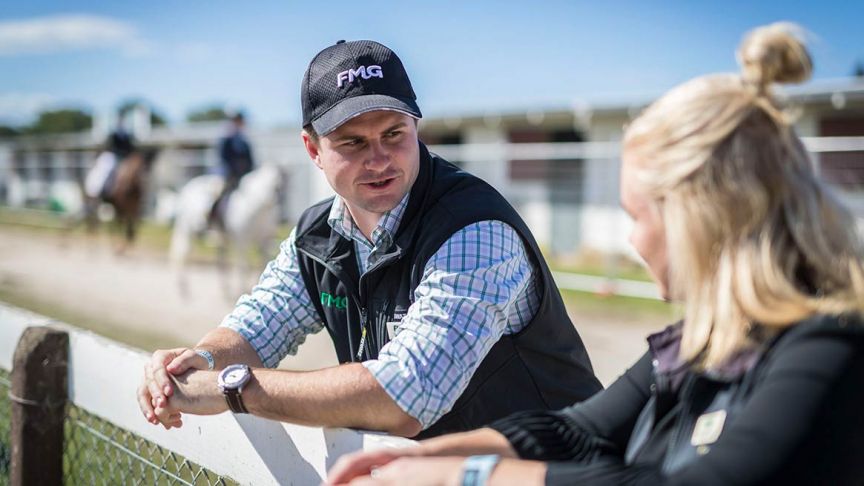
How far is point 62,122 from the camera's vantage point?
291 feet

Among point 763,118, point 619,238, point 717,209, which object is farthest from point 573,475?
point 619,238

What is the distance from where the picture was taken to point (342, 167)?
2281 mm

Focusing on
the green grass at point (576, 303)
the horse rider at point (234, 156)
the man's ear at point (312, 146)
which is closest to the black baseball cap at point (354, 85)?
the man's ear at point (312, 146)

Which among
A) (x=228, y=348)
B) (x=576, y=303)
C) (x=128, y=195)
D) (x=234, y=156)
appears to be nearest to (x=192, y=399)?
(x=228, y=348)

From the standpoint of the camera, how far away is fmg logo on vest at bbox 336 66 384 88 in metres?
2.23

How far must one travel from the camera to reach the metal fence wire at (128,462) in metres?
2.26

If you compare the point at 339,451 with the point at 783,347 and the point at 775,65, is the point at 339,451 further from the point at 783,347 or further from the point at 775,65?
the point at 775,65

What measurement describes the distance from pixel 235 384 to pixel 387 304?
1.46 ft

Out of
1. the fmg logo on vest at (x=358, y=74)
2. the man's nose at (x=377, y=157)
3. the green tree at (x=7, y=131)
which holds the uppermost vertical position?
the green tree at (x=7, y=131)

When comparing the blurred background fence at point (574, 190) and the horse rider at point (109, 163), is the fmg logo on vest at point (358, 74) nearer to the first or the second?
the blurred background fence at point (574, 190)

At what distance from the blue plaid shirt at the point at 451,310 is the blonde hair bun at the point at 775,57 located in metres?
0.84

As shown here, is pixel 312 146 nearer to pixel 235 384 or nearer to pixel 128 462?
pixel 235 384

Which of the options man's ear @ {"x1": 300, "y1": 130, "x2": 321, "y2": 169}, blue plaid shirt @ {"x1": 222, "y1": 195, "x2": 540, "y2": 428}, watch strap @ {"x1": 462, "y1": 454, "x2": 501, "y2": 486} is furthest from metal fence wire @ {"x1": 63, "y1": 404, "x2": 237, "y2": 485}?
watch strap @ {"x1": 462, "y1": 454, "x2": 501, "y2": 486}

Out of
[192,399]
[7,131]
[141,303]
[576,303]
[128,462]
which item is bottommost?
[576,303]
